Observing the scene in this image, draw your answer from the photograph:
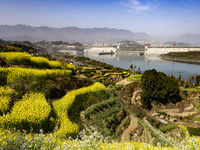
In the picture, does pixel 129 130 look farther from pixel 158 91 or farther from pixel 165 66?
pixel 165 66

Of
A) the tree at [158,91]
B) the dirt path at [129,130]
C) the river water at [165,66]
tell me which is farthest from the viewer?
the river water at [165,66]

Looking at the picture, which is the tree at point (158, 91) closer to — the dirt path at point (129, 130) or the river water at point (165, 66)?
the dirt path at point (129, 130)

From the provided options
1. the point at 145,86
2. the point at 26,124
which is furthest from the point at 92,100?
the point at 145,86

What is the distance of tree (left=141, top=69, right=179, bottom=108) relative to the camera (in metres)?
21.2

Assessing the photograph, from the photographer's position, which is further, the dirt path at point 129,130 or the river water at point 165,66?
the river water at point 165,66

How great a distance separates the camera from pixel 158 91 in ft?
70.6

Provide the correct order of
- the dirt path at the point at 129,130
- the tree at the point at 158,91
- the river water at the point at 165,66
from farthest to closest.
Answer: the river water at the point at 165,66
the tree at the point at 158,91
the dirt path at the point at 129,130

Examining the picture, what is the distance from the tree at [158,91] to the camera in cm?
2125

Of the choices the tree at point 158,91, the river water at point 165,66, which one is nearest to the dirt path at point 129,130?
the tree at point 158,91

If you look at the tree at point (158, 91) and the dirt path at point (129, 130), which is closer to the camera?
the dirt path at point (129, 130)

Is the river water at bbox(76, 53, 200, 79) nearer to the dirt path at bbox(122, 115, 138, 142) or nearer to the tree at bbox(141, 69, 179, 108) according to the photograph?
the tree at bbox(141, 69, 179, 108)

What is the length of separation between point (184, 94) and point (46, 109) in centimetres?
2372

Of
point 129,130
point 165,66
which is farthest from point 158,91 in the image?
point 165,66

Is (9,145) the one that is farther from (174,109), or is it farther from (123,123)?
(174,109)
